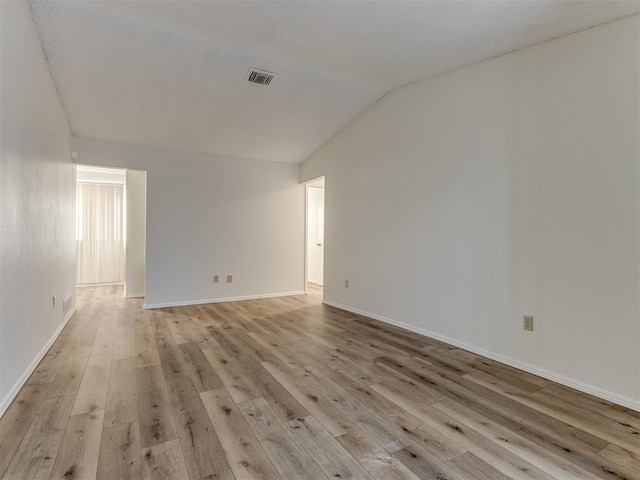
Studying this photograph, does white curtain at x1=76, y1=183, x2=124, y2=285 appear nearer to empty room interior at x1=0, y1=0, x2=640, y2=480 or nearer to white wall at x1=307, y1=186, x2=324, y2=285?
empty room interior at x1=0, y1=0, x2=640, y2=480

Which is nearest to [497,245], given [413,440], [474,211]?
[474,211]

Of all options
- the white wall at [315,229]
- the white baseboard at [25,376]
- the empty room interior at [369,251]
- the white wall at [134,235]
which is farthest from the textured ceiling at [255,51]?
the white wall at [315,229]

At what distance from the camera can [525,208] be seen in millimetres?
2535

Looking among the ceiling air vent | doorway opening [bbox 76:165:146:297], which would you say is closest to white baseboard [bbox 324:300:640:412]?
the ceiling air vent

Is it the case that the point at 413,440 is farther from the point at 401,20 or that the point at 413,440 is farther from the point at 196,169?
the point at 196,169

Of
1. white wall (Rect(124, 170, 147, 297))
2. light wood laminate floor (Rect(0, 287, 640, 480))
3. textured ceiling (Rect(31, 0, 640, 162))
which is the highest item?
textured ceiling (Rect(31, 0, 640, 162))

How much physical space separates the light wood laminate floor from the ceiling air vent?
2.54 meters

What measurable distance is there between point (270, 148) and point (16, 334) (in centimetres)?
361

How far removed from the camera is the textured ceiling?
7.38 feet

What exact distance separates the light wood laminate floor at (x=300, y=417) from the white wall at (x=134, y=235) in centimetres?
240

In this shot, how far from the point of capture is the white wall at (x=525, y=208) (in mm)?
2082

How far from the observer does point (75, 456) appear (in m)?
1.49

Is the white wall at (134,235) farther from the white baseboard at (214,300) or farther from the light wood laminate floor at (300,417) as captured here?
the light wood laminate floor at (300,417)

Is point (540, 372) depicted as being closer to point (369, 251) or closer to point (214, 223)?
point (369, 251)
